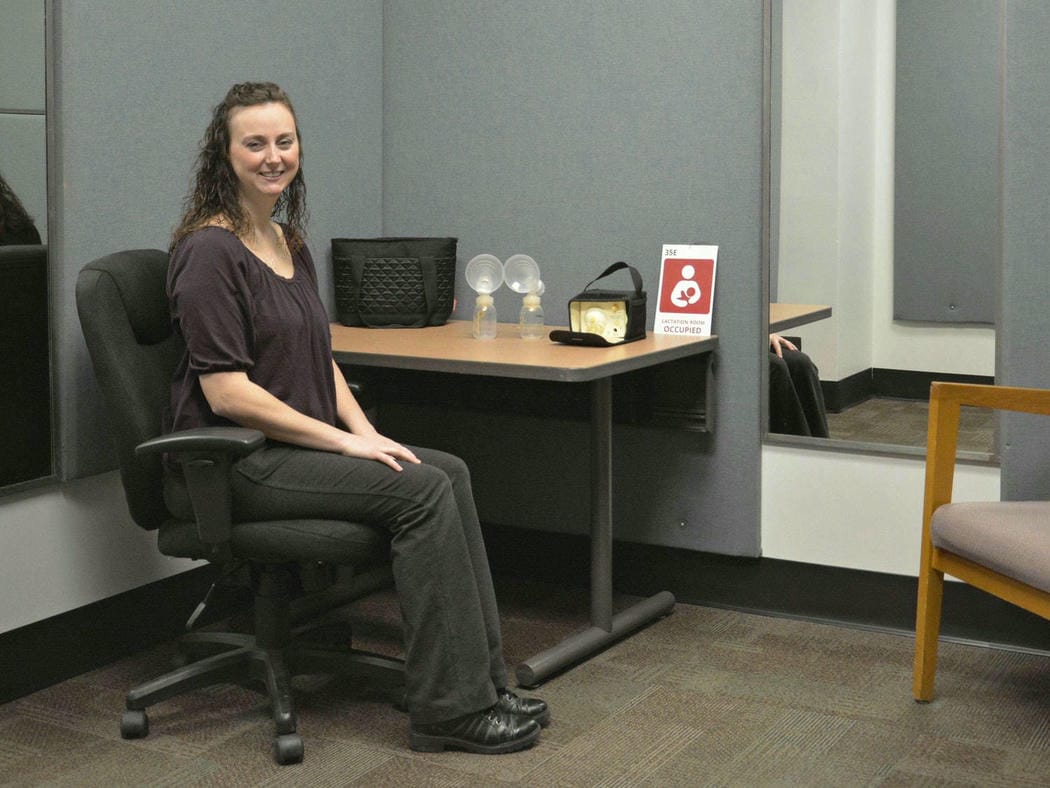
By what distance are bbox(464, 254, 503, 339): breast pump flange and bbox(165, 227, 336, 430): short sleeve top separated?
554mm

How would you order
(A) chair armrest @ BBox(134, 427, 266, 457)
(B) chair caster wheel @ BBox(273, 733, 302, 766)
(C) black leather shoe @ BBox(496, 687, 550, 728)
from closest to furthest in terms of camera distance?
(A) chair armrest @ BBox(134, 427, 266, 457) → (B) chair caster wheel @ BBox(273, 733, 302, 766) → (C) black leather shoe @ BBox(496, 687, 550, 728)

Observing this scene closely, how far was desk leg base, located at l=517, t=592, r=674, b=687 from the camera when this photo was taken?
8.46ft

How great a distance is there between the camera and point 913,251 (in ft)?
9.18

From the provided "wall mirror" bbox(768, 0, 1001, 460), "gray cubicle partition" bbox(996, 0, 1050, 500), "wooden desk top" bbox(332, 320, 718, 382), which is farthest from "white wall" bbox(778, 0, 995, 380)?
"wooden desk top" bbox(332, 320, 718, 382)

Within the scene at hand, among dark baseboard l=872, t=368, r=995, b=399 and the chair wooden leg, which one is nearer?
the chair wooden leg

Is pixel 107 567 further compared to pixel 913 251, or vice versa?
pixel 913 251

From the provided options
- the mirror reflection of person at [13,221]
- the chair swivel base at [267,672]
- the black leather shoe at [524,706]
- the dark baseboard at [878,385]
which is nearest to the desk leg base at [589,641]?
the black leather shoe at [524,706]

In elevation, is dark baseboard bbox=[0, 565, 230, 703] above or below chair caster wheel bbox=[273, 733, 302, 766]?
above

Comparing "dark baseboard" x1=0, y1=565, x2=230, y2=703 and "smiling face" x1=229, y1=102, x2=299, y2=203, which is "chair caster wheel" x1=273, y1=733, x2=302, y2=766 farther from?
"smiling face" x1=229, y1=102, x2=299, y2=203

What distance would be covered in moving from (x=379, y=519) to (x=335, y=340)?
2.43ft

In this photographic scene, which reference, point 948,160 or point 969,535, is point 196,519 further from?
point 948,160

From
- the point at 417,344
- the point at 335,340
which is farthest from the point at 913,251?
the point at 335,340

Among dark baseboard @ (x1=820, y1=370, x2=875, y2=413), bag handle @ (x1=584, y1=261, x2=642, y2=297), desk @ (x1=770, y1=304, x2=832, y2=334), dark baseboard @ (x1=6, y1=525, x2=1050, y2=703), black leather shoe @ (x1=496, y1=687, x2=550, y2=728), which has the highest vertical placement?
bag handle @ (x1=584, y1=261, x2=642, y2=297)

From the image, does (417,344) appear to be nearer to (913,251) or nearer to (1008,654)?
(913,251)
